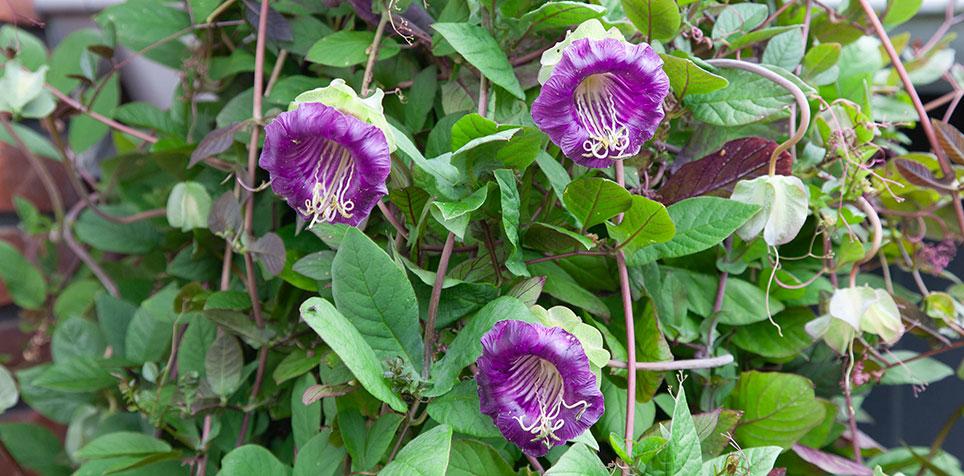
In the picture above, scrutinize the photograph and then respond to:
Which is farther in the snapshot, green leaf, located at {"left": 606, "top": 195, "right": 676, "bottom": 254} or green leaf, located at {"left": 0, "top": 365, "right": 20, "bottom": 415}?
green leaf, located at {"left": 0, "top": 365, "right": 20, "bottom": 415}

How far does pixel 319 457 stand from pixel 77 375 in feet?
0.85

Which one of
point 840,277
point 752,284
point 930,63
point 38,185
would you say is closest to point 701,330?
point 752,284

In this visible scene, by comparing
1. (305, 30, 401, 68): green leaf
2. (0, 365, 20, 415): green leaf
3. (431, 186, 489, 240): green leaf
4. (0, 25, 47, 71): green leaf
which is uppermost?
(305, 30, 401, 68): green leaf

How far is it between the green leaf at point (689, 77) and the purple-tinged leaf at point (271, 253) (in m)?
0.25

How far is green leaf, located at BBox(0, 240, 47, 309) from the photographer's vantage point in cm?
82

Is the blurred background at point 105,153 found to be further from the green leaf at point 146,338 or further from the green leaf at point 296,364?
the green leaf at point 296,364

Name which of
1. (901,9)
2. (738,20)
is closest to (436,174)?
(738,20)

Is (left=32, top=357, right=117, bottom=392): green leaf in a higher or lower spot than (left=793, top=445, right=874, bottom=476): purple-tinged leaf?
lower

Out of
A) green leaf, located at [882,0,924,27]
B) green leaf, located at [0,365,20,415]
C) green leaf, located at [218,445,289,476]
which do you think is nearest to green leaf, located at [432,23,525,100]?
green leaf, located at [218,445,289,476]

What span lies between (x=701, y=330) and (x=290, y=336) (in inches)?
10.4

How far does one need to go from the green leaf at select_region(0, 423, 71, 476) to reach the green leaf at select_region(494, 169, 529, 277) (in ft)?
1.61

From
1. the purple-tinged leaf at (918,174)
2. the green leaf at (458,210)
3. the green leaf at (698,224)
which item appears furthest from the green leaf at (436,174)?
the purple-tinged leaf at (918,174)

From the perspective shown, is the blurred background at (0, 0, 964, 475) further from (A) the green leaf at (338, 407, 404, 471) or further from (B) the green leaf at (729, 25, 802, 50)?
(A) the green leaf at (338, 407, 404, 471)

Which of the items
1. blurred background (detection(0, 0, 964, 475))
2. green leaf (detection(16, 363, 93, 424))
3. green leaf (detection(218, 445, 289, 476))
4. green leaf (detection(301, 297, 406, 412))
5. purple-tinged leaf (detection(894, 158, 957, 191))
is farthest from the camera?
blurred background (detection(0, 0, 964, 475))
